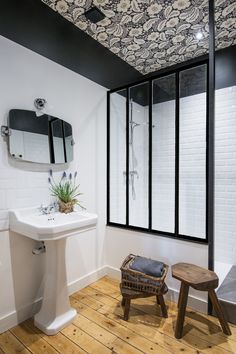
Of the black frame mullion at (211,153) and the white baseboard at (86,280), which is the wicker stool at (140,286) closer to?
the black frame mullion at (211,153)

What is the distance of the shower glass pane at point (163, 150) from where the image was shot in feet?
8.50

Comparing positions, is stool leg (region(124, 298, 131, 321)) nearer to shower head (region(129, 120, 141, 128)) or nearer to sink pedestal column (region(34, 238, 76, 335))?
sink pedestal column (region(34, 238, 76, 335))

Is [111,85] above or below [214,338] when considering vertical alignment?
above

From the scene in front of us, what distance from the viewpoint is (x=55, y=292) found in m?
1.80

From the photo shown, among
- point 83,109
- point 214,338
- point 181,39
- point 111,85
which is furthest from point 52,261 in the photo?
point 181,39

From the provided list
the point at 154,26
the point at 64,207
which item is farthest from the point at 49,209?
the point at 154,26

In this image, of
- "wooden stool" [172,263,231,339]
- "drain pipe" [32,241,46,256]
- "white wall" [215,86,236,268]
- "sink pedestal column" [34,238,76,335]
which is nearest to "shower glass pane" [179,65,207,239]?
"white wall" [215,86,236,268]

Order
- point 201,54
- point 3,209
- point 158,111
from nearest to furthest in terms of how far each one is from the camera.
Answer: point 3,209 → point 201,54 → point 158,111

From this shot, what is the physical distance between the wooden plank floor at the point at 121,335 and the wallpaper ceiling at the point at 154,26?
8.48 feet

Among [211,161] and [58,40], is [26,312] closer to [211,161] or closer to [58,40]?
[211,161]

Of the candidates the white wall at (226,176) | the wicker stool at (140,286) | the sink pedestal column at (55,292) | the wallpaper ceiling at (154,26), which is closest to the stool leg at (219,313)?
the wicker stool at (140,286)

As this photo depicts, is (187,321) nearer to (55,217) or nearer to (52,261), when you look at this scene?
(52,261)

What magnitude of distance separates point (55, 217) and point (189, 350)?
1.47m

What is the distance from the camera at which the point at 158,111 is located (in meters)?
2.94
